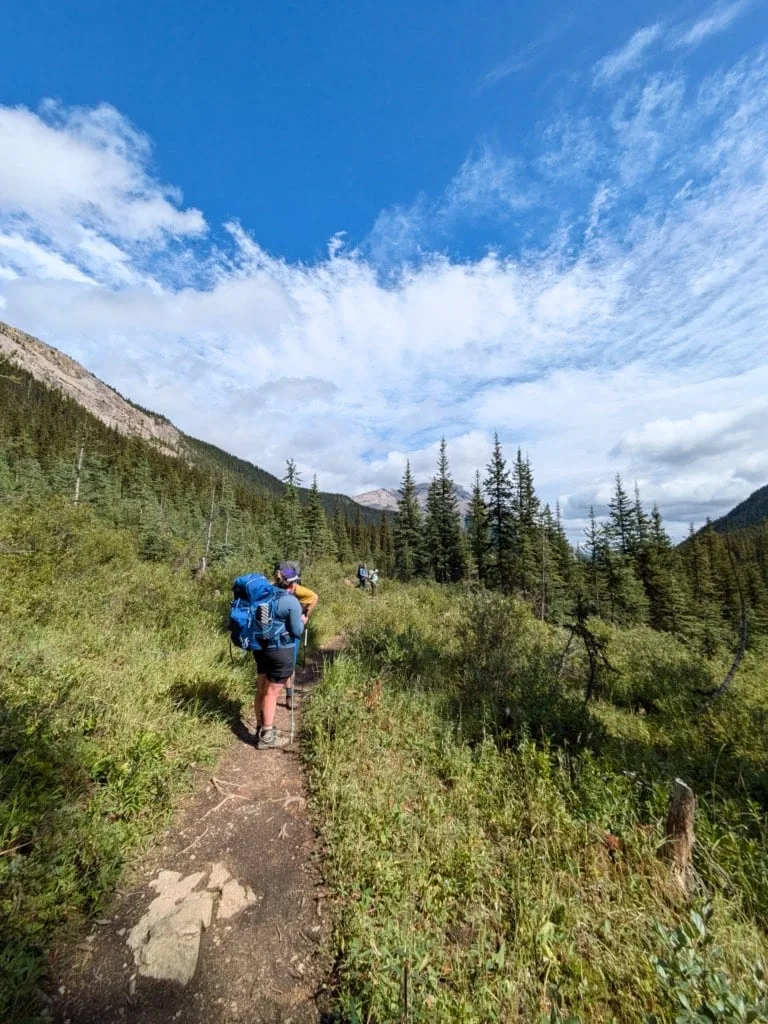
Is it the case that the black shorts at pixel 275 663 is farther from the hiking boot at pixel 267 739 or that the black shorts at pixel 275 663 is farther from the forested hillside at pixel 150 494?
the forested hillside at pixel 150 494

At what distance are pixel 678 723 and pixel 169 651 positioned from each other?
8418 mm

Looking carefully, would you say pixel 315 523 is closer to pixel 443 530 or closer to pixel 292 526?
pixel 292 526

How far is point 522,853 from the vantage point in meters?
3.56

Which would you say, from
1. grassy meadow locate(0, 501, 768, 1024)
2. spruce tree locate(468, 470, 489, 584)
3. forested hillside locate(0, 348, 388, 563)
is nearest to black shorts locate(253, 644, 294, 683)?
grassy meadow locate(0, 501, 768, 1024)

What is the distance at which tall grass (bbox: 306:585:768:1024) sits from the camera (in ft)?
8.00

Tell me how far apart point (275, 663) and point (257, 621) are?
1.94 feet

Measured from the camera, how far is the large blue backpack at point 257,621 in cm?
513

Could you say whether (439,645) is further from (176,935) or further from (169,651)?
(176,935)

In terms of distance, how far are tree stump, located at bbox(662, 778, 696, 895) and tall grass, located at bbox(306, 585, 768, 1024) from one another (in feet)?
0.48

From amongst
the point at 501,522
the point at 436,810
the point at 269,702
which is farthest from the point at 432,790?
the point at 501,522

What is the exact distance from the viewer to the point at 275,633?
5.14 meters

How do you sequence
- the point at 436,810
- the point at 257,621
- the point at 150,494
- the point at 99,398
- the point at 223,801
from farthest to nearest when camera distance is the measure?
the point at 99,398
the point at 150,494
the point at 257,621
the point at 223,801
the point at 436,810

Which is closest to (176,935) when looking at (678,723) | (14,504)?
(678,723)

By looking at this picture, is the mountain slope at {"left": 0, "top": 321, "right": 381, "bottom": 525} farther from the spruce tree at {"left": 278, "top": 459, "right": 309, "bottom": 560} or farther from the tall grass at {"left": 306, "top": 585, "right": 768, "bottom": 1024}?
the tall grass at {"left": 306, "top": 585, "right": 768, "bottom": 1024}
